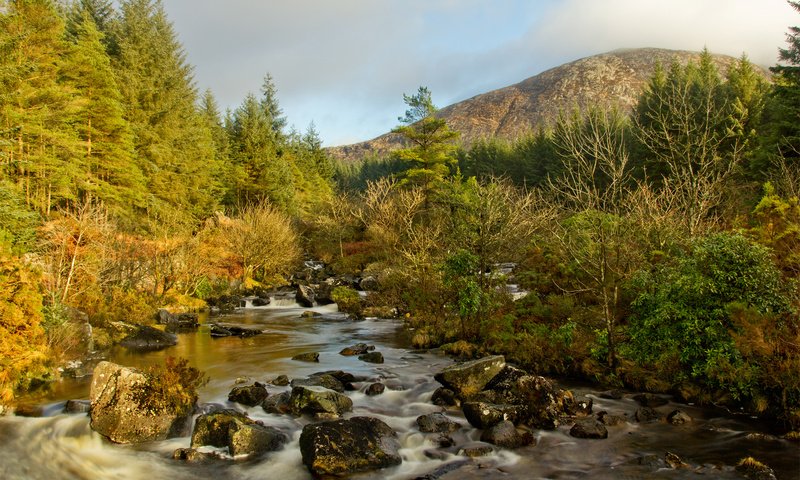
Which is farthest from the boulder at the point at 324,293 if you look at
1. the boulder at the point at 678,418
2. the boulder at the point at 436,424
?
the boulder at the point at 678,418

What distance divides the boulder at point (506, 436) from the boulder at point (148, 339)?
567 inches

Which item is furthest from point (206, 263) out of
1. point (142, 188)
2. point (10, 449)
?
point (10, 449)

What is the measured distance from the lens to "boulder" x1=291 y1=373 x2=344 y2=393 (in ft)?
47.5

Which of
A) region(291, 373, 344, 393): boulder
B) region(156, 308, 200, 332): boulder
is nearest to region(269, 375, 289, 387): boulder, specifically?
region(291, 373, 344, 393): boulder

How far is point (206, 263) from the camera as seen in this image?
3350 centimetres

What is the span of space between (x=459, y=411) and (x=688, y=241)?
29.3 feet

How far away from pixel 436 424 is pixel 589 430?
135 inches

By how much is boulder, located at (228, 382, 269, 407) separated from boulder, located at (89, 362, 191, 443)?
192cm

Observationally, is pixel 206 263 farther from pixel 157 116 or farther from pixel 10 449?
pixel 10 449

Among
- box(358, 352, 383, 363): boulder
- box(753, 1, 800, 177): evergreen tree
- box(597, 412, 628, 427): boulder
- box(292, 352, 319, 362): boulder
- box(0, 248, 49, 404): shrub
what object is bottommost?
box(597, 412, 628, 427): boulder

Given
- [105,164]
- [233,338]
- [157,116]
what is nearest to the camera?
[233,338]

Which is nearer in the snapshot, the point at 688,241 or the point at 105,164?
the point at 688,241

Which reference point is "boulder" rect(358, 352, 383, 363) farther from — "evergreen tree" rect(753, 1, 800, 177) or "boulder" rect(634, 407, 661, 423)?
Answer: "evergreen tree" rect(753, 1, 800, 177)

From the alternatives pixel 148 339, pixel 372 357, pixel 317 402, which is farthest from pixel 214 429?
pixel 148 339
